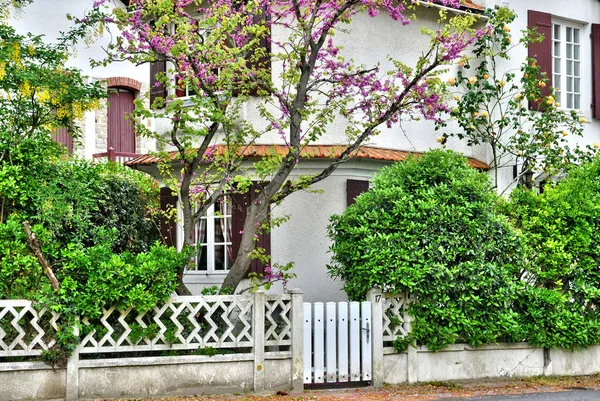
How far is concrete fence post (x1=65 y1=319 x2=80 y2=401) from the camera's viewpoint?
10383mm

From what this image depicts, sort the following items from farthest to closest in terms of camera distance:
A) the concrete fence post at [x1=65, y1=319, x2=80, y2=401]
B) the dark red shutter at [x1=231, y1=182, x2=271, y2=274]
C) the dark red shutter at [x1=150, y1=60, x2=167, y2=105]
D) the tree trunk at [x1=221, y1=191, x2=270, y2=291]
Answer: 1. the dark red shutter at [x1=150, y1=60, x2=167, y2=105]
2. the dark red shutter at [x1=231, y1=182, x2=271, y2=274]
3. the tree trunk at [x1=221, y1=191, x2=270, y2=291]
4. the concrete fence post at [x1=65, y1=319, x2=80, y2=401]

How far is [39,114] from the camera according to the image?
13602 millimetres

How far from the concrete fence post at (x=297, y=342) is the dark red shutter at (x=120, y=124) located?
49.7ft

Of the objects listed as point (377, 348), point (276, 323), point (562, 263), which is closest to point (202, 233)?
point (276, 323)

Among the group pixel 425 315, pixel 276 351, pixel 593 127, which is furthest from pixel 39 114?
pixel 593 127

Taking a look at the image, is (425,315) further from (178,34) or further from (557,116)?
(557,116)

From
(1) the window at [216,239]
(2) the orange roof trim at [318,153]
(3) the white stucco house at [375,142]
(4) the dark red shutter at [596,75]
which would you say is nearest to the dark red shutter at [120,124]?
(3) the white stucco house at [375,142]

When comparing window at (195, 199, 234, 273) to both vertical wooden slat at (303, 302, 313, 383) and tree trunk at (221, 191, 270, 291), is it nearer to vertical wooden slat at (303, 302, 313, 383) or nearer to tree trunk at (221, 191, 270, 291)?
tree trunk at (221, 191, 270, 291)

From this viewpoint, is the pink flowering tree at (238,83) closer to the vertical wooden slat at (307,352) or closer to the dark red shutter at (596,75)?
the vertical wooden slat at (307,352)

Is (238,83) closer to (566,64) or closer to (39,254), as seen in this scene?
(39,254)

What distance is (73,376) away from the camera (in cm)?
1042

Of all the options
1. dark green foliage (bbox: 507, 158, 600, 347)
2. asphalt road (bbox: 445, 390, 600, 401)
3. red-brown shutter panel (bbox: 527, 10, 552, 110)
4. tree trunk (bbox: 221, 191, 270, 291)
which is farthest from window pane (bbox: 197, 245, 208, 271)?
red-brown shutter panel (bbox: 527, 10, 552, 110)

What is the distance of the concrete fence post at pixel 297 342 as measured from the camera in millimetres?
11172

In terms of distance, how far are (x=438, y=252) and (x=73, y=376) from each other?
198 inches
